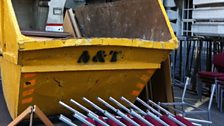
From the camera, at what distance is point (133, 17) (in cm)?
591

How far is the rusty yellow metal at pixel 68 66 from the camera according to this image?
Answer: 4375mm

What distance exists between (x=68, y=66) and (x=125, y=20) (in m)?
1.71

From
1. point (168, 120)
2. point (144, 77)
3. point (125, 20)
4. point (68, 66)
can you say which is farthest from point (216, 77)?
point (68, 66)

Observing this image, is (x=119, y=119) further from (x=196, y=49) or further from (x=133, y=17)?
(x=196, y=49)

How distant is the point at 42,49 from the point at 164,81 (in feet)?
6.53

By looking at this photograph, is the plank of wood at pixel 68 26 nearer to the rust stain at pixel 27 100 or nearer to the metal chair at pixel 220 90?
the rust stain at pixel 27 100

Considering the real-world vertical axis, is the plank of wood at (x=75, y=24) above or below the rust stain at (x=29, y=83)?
above

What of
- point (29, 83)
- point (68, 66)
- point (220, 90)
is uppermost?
point (68, 66)

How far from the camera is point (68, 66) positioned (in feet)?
15.0

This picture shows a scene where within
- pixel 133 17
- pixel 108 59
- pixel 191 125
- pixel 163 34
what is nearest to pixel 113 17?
pixel 133 17

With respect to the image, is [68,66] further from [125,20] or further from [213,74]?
[213,74]

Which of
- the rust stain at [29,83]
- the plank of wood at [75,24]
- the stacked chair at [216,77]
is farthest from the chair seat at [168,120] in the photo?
the stacked chair at [216,77]

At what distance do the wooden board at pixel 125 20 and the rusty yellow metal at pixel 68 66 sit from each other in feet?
1.80

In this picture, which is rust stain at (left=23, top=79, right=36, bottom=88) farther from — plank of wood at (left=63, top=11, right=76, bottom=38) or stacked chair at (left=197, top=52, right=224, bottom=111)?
stacked chair at (left=197, top=52, right=224, bottom=111)
